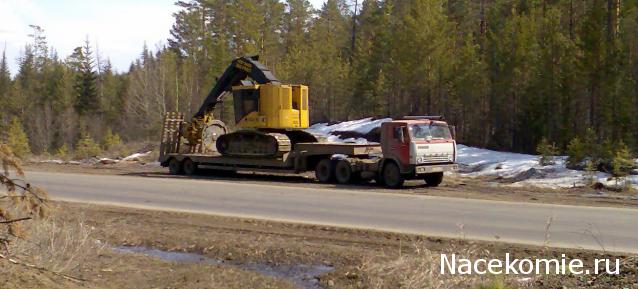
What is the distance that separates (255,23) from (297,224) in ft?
134

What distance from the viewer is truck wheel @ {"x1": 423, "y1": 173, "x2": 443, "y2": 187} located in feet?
68.0

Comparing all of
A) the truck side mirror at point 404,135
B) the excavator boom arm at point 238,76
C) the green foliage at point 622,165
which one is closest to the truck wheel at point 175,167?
the excavator boom arm at point 238,76

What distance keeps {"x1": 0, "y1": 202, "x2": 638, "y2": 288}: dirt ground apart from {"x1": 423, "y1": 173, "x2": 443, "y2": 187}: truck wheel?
8.92 m

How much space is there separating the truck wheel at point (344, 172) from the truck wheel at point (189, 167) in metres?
6.60

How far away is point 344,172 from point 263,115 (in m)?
4.21

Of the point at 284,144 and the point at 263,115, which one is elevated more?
the point at 263,115

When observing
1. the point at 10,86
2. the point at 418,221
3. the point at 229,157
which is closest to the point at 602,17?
the point at 229,157

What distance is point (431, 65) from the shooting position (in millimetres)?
38906

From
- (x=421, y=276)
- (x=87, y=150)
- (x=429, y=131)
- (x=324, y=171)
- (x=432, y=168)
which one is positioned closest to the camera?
(x=421, y=276)

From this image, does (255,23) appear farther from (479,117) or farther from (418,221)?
(418,221)

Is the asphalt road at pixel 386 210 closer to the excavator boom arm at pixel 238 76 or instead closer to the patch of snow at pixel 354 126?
the excavator boom arm at pixel 238 76

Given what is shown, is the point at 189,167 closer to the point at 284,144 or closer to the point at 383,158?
the point at 284,144

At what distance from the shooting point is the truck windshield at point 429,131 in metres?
20.0

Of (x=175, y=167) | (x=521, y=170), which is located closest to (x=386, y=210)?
(x=521, y=170)
